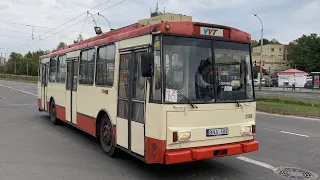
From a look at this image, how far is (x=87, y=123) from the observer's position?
8.60 m

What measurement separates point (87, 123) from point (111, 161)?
6.05ft

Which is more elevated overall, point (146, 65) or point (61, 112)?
point (146, 65)

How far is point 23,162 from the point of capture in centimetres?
686

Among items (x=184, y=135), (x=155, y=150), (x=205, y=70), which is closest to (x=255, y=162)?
(x=184, y=135)

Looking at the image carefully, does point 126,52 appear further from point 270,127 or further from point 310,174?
point 270,127

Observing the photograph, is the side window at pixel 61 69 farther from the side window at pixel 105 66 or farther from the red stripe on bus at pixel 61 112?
the side window at pixel 105 66

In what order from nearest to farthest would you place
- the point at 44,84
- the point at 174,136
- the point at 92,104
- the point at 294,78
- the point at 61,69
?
the point at 174,136
the point at 92,104
the point at 61,69
the point at 44,84
the point at 294,78

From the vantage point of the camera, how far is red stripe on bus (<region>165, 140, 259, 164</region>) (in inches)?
210

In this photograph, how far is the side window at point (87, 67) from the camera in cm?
848

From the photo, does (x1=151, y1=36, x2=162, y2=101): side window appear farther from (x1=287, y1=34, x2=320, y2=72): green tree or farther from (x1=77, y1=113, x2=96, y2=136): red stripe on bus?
(x1=287, y1=34, x2=320, y2=72): green tree

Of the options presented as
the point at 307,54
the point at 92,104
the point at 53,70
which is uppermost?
the point at 307,54

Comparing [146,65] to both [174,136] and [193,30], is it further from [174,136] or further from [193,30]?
[174,136]

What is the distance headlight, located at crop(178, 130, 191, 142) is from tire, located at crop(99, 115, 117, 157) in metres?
2.19

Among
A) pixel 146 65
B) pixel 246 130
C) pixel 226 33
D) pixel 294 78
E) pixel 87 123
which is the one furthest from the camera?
Result: pixel 294 78
